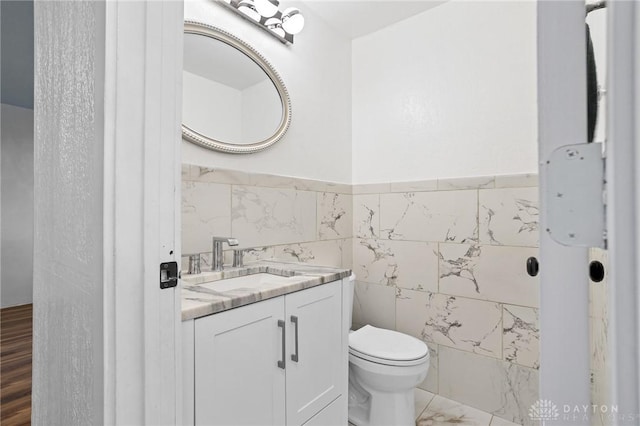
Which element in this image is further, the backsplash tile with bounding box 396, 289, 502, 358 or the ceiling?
the ceiling

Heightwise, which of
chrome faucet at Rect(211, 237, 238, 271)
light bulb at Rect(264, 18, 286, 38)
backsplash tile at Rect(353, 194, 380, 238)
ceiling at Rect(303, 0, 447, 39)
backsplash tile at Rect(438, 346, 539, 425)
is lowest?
backsplash tile at Rect(438, 346, 539, 425)

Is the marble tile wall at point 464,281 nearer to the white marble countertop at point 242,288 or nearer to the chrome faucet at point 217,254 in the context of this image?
the white marble countertop at point 242,288

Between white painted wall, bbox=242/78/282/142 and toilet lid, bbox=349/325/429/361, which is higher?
white painted wall, bbox=242/78/282/142

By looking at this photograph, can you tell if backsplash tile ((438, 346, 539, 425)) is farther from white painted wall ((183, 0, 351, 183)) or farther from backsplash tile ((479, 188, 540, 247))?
white painted wall ((183, 0, 351, 183))

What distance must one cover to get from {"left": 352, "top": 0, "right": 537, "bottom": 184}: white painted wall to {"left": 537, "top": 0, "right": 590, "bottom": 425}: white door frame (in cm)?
169

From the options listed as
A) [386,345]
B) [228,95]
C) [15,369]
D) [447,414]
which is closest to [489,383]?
[447,414]

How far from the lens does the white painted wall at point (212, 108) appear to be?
1.53m

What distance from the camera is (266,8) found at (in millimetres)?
1753

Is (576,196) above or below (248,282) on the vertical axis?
above

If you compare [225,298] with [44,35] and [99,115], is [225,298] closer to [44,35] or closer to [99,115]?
[99,115]

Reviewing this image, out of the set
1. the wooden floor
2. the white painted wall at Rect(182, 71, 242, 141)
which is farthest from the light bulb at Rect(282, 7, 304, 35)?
the wooden floor

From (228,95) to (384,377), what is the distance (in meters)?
1.61

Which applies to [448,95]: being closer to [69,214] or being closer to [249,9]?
[249,9]

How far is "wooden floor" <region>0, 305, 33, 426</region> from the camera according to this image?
A: 177 centimetres
